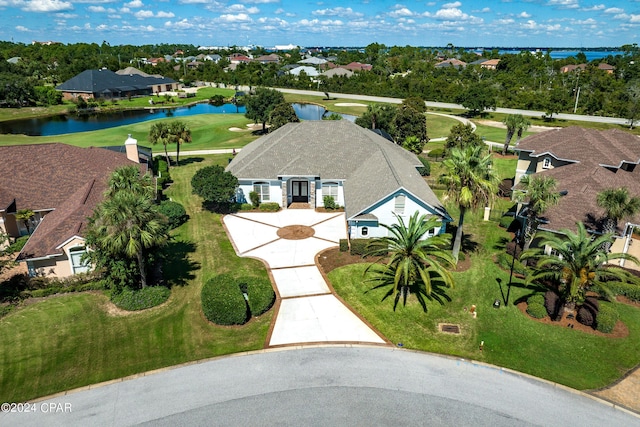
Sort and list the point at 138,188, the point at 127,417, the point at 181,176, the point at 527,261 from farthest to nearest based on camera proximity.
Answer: the point at 181,176 < the point at 527,261 < the point at 138,188 < the point at 127,417

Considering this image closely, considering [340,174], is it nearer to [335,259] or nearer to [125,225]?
[335,259]

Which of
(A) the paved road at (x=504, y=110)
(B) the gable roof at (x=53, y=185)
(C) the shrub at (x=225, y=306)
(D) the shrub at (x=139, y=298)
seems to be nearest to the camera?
(C) the shrub at (x=225, y=306)

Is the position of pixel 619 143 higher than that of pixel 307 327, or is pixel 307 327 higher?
pixel 619 143

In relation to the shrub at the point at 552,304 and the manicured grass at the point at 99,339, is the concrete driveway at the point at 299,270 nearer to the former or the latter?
the manicured grass at the point at 99,339

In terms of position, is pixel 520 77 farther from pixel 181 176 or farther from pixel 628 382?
pixel 628 382

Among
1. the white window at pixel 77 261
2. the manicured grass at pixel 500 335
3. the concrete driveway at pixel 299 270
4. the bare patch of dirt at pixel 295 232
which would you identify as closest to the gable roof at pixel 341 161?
the concrete driveway at pixel 299 270

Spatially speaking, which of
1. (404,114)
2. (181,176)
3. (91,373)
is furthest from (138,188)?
(404,114)
